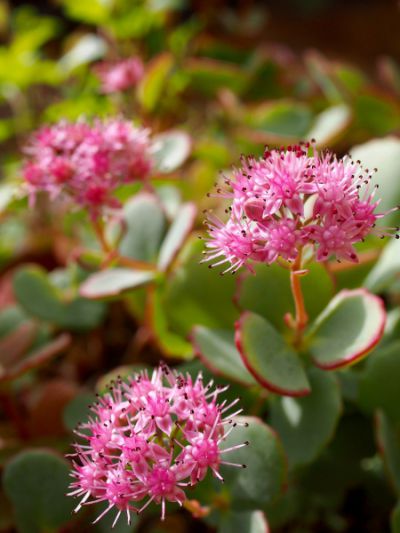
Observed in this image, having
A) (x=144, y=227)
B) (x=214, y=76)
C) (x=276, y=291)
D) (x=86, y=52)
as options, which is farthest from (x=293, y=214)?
(x=86, y=52)

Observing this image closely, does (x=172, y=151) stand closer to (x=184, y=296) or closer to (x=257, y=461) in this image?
(x=184, y=296)

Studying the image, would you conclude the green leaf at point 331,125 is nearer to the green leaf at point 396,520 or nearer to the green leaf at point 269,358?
the green leaf at point 269,358

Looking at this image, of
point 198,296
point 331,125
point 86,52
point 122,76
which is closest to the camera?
point 198,296

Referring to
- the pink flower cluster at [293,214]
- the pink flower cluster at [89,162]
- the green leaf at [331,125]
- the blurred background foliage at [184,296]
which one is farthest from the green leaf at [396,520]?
the green leaf at [331,125]

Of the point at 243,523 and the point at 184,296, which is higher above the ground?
the point at 184,296

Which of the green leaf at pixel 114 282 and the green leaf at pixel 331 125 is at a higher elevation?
the green leaf at pixel 114 282

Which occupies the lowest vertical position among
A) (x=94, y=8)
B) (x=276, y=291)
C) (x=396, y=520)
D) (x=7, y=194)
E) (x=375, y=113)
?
(x=396, y=520)
